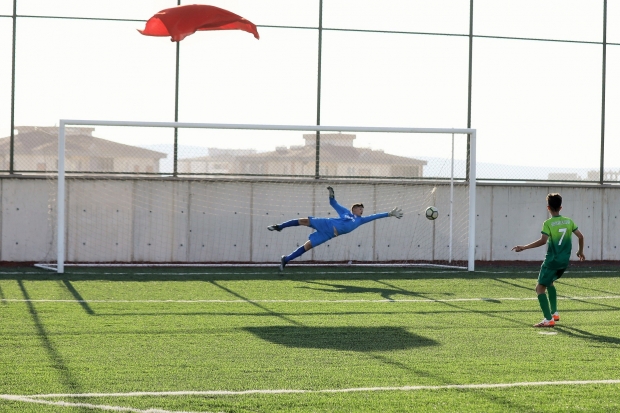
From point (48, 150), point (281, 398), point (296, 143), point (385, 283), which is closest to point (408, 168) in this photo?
point (296, 143)

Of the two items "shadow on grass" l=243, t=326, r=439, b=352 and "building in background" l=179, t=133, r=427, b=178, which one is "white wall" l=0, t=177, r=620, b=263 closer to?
"building in background" l=179, t=133, r=427, b=178

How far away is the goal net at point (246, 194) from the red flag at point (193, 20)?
9.07 ft

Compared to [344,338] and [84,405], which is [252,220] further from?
[84,405]

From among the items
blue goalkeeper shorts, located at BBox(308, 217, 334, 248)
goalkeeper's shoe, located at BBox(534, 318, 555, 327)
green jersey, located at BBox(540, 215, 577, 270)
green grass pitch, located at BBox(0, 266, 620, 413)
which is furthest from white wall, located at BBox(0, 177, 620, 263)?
green jersey, located at BBox(540, 215, 577, 270)

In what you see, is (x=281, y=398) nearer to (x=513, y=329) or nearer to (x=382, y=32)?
(x=513, y=329)

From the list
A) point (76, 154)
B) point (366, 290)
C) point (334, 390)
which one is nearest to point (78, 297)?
point (366, 290)

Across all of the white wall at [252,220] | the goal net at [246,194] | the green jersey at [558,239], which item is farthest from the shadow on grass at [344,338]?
the white wall at [252,220]

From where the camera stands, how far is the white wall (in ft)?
60.6

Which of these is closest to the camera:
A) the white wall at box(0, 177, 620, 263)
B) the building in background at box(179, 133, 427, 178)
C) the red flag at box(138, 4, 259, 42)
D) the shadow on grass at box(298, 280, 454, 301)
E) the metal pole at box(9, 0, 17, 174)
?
the shadow on grass at box(298, 280, 454, 301)

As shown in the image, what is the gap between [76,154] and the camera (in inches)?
756

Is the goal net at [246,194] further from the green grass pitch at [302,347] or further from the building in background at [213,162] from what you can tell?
the green grass pitch at [302,347]

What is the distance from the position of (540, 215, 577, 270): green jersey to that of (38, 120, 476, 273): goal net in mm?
8710

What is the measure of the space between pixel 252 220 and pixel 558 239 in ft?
35.0

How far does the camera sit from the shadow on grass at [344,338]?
27.3 ft
